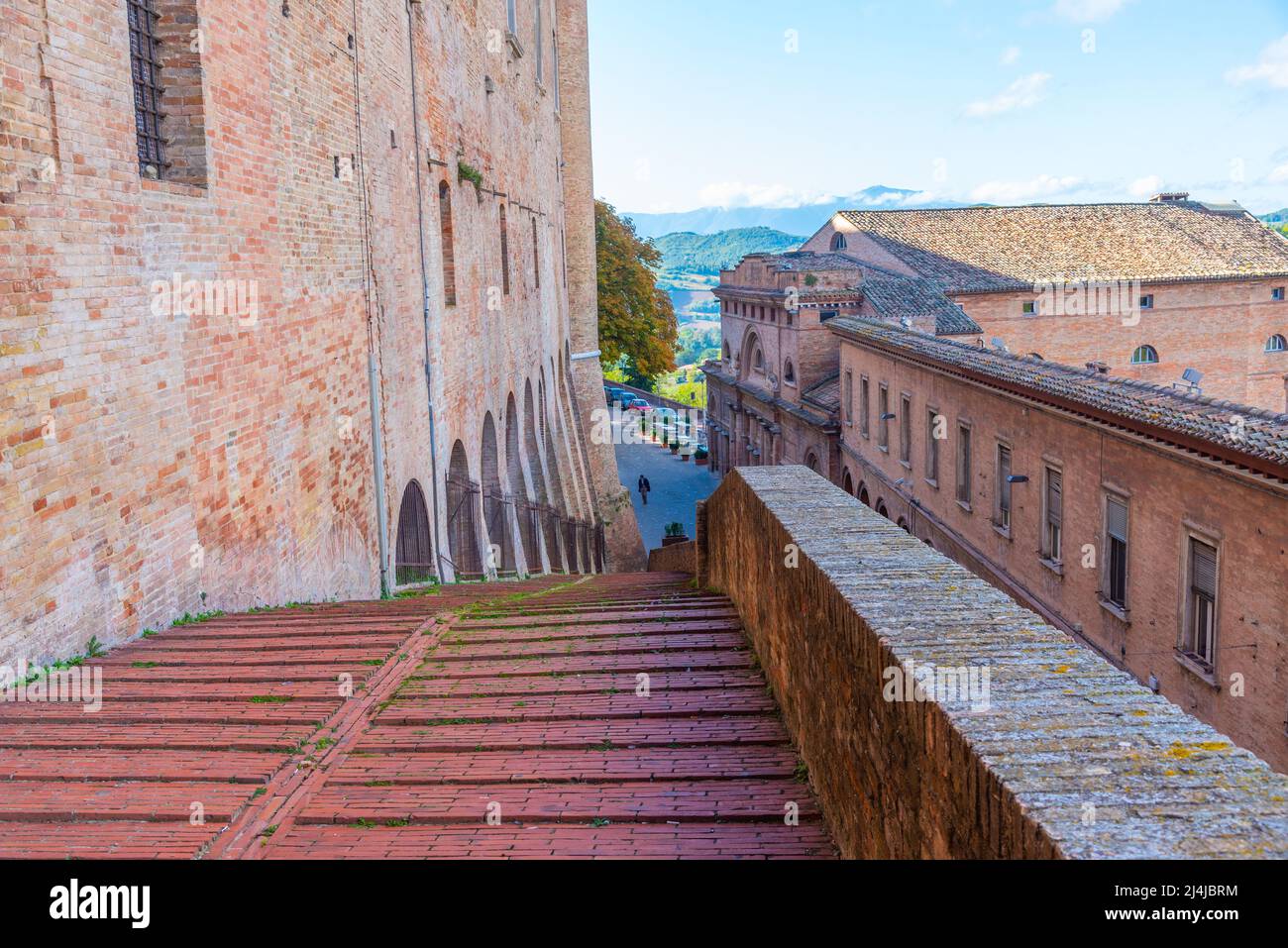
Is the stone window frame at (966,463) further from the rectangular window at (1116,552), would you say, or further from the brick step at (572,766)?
the brick step at (572,766)

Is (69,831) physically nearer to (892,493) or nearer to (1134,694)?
(1134,694)

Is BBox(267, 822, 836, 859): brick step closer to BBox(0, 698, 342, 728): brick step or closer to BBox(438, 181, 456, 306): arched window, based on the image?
BBox(0, 698, 342, 728): brick step

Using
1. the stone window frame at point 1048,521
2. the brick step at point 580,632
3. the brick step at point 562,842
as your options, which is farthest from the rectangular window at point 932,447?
the brick step at point 562,842

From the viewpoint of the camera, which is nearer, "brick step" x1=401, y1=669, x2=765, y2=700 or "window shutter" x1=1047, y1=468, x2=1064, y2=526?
"brick step" x1=401, y1=669, x2=765, y2=700

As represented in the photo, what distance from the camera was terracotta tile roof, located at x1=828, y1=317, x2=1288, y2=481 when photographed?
11070 mm

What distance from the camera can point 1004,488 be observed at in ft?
62.9

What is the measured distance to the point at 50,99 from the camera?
6.32 metres

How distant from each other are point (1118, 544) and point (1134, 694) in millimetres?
12431

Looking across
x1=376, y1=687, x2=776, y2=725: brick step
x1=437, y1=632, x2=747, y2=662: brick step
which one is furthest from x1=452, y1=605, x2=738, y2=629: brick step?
x1=376, y1=687, x2=776, y2=725: brick step

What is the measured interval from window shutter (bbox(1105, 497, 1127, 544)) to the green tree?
96.5 ft

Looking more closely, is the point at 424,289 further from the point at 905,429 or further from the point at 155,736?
the point at 905,429

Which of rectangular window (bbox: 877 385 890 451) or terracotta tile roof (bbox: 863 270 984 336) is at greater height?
terracotta tile roof (bbox: 863 270 984 336)
